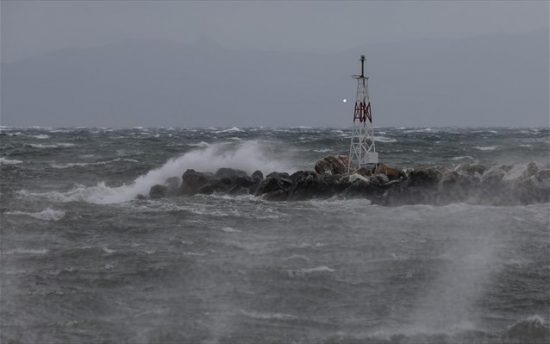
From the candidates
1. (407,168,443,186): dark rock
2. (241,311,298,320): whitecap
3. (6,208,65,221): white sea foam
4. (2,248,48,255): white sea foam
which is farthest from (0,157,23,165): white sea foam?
(241,311,298,320): whitecap

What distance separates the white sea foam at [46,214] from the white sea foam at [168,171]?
3.43 meters

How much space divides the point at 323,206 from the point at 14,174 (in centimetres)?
1844

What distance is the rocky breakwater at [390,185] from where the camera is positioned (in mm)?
24891

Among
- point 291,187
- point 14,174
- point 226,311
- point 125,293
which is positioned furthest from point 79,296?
point 14,174

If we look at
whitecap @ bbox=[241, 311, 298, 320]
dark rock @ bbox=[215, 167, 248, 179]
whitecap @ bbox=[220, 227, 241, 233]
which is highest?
dark rock @ bbox=[215, 167, 248, 179]

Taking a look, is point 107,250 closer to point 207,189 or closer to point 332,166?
point 207,189

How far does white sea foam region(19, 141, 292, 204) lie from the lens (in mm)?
27688

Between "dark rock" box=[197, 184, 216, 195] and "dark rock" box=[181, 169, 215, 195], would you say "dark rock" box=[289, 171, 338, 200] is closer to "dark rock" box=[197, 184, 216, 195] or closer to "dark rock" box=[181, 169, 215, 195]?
"dark rock" box=[197, 184, 216, 195]

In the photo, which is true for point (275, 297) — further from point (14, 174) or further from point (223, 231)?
point (14, 174)

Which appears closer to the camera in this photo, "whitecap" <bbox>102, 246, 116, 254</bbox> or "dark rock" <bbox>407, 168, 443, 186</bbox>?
"whitecap" <bbox>102, 246, 116, 254</bbox>

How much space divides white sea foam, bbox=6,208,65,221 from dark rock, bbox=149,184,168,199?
195 inches

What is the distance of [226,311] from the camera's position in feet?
40.7

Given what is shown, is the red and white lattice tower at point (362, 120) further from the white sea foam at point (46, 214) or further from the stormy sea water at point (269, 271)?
the white sea foam at point (46, 214)

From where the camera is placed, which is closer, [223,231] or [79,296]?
[79,296]
